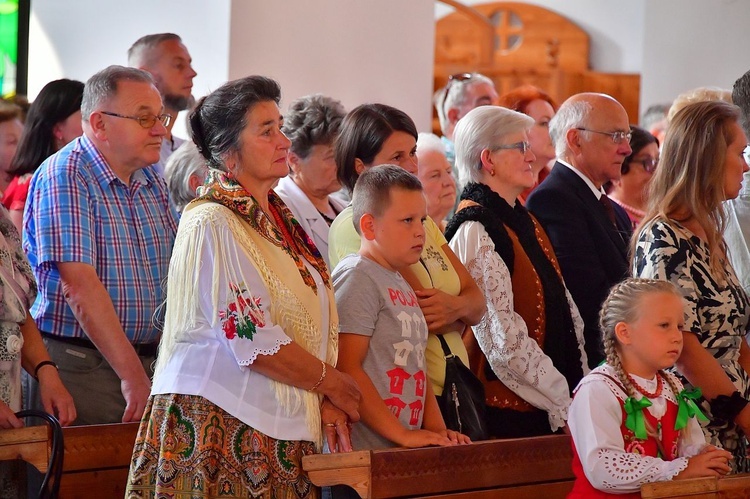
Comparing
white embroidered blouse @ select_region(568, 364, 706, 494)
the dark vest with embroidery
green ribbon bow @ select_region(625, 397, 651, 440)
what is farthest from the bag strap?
green ribbon bow @ select_region(625, 397, 651, 440)

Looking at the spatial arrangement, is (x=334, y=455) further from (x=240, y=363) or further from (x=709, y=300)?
(x=709, y=300)

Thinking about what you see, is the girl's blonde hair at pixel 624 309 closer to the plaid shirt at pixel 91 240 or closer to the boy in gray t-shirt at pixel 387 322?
the boy in gray t-shirt at pixel 387 322

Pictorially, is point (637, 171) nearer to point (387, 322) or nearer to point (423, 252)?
point (423, 252)

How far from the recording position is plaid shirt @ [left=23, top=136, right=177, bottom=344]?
2977 mm

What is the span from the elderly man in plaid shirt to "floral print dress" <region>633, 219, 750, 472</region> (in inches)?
53.3

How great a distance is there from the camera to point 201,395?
7.88 feet

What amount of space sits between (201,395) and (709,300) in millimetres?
1332

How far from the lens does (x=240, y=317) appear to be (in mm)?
2387

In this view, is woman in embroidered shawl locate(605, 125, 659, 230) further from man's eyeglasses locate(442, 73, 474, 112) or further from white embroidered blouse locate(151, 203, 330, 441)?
white embroidered blouse locate(151, 203, 330, 441)

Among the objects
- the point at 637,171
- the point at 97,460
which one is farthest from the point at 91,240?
the point at 637,171

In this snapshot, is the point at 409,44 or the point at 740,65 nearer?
the point at 409,44

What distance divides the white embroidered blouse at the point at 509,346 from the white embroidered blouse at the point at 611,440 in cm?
40

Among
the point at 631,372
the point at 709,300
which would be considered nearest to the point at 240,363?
the point at 631,372

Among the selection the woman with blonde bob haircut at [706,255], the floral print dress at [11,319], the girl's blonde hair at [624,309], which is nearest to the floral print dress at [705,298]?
the woman with blonde bob haircut at [706,255]
